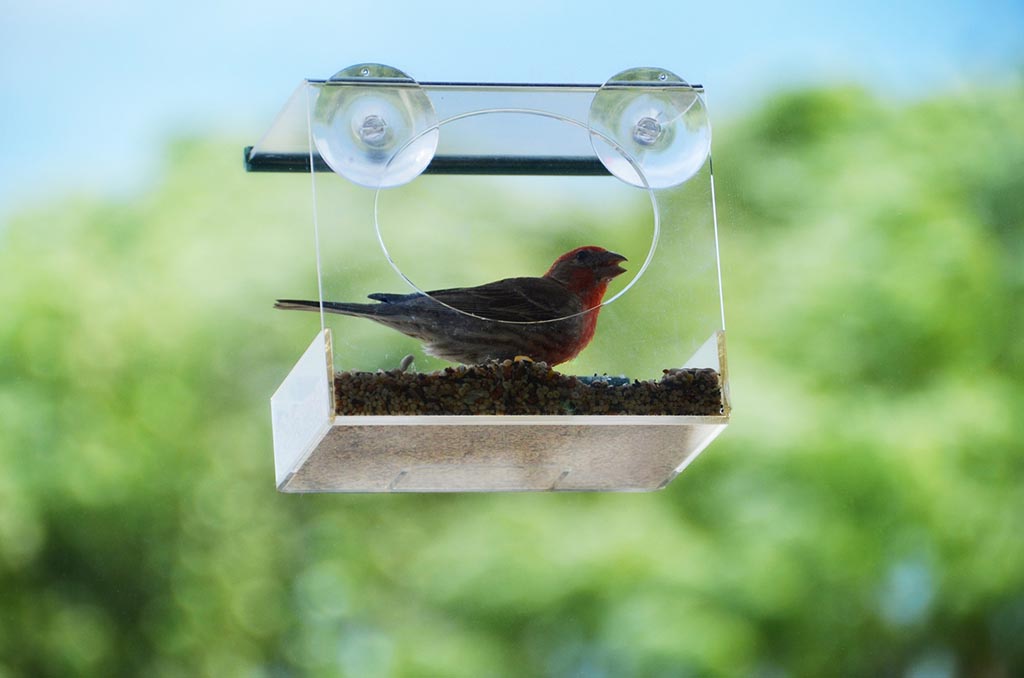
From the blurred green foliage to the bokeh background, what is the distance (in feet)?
0.05

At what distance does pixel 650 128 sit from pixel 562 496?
4109 mm

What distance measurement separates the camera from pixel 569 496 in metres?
5.80

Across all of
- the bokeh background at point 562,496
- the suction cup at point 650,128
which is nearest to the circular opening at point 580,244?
the suction cup at point 650,128

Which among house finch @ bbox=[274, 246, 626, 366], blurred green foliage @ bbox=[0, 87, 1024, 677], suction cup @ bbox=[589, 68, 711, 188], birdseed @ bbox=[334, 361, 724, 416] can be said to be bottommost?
blurred green foliage @ bbox=[0, 87, 1024, 677]

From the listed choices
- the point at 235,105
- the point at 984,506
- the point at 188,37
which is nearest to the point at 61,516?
the point at 235,105

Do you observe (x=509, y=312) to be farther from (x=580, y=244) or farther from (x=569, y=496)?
(x=569, y=496)

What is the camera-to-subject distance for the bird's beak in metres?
1.80

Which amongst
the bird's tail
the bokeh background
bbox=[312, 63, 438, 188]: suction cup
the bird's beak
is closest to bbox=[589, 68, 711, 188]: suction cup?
the bird's beak

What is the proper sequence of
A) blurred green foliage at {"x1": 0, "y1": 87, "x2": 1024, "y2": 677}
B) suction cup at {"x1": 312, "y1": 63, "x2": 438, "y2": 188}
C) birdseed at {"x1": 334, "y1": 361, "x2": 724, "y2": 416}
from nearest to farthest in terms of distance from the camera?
birdseed at {"x1": 334, "y1": 361, "x2": 724, "y2": 416} < suction cup at {"x1": 312, "y1": 63, "x2": 438, "y2": 188} < blurred green foliage at {"x1": 0, "y1": 87, "x2": 1024, "y2": 677}

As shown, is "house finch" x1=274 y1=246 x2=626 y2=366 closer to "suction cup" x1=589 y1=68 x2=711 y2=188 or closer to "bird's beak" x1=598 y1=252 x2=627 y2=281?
"bird's beak" x1=598 y1=252 x2=627 y2=281

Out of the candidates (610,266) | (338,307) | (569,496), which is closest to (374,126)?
(338,307)

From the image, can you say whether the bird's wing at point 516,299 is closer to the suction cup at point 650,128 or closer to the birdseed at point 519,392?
the birdseed at point 519,392

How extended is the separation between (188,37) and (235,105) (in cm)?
76

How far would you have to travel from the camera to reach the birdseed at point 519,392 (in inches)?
64.2
